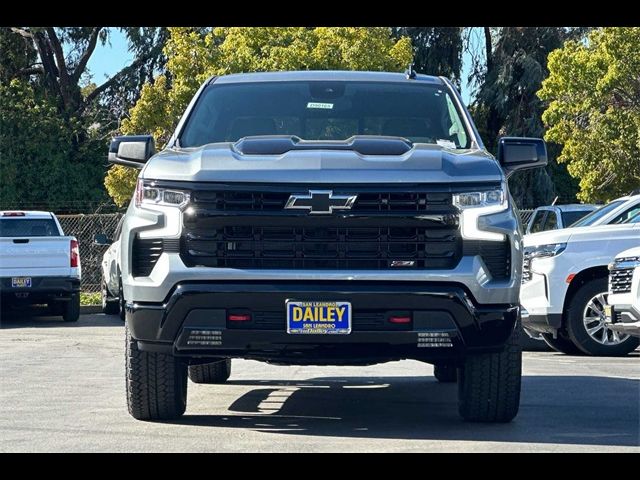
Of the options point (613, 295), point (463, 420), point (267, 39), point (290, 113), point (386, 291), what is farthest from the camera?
point (267, 39)

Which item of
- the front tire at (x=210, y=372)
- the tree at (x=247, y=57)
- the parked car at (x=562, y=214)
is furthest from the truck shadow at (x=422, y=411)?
the tree at (x=247, y=57)

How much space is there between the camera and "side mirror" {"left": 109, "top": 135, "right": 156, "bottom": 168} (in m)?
9.19

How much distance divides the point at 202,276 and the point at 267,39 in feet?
103

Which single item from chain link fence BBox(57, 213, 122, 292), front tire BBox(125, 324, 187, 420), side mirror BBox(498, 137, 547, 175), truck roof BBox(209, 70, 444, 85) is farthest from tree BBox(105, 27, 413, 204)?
front tire BBox(125, 324, 187, 420)

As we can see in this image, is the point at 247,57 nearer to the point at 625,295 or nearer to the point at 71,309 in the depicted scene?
the point at 71,309

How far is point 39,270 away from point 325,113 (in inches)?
507

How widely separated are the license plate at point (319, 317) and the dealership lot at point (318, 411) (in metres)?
0.65

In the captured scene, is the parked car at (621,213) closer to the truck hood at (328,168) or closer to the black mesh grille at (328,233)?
the truck hood at (328,168)

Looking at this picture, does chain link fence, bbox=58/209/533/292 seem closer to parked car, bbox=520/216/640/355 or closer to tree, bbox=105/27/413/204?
tree, bbox=105/27/413/204

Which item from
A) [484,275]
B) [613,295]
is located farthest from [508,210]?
[613,295]

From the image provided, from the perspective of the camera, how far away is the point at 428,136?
9.45 m

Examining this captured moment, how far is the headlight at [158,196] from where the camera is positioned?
26.3 feet

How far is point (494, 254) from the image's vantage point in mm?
7977
